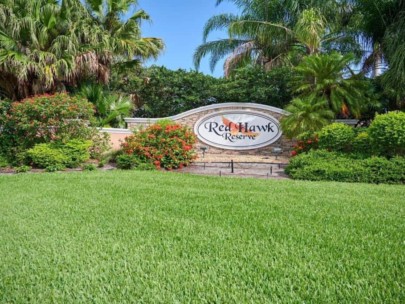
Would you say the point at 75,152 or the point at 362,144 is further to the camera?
the point at 75,152

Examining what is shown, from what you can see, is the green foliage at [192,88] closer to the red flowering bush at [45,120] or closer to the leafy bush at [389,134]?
the red flowering bush at [45,120]

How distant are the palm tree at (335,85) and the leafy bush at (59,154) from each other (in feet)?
24.2

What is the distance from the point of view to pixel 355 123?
436 inches

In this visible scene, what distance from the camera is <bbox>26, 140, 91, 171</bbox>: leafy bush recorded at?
29.5 ft

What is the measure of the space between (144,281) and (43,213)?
250 centimetres

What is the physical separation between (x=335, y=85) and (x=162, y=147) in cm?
617

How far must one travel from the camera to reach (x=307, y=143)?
30.2 feet

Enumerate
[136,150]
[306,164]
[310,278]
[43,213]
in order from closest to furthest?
1. [310,278]
2. [43,213]
3. [306,164]
4. [136,150]

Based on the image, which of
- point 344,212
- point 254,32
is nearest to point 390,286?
point 344,212

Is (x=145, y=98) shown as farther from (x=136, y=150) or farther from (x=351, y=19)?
(x=351, y=19)

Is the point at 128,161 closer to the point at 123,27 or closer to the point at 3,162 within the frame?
the point at 3,162

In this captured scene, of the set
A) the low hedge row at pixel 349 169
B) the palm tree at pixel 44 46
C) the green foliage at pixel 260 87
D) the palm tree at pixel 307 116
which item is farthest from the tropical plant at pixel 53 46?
the low hedge row at pixel 349 169

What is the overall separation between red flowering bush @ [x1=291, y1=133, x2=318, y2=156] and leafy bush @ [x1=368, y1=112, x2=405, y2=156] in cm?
169

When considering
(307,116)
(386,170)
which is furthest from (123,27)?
(386,170)
